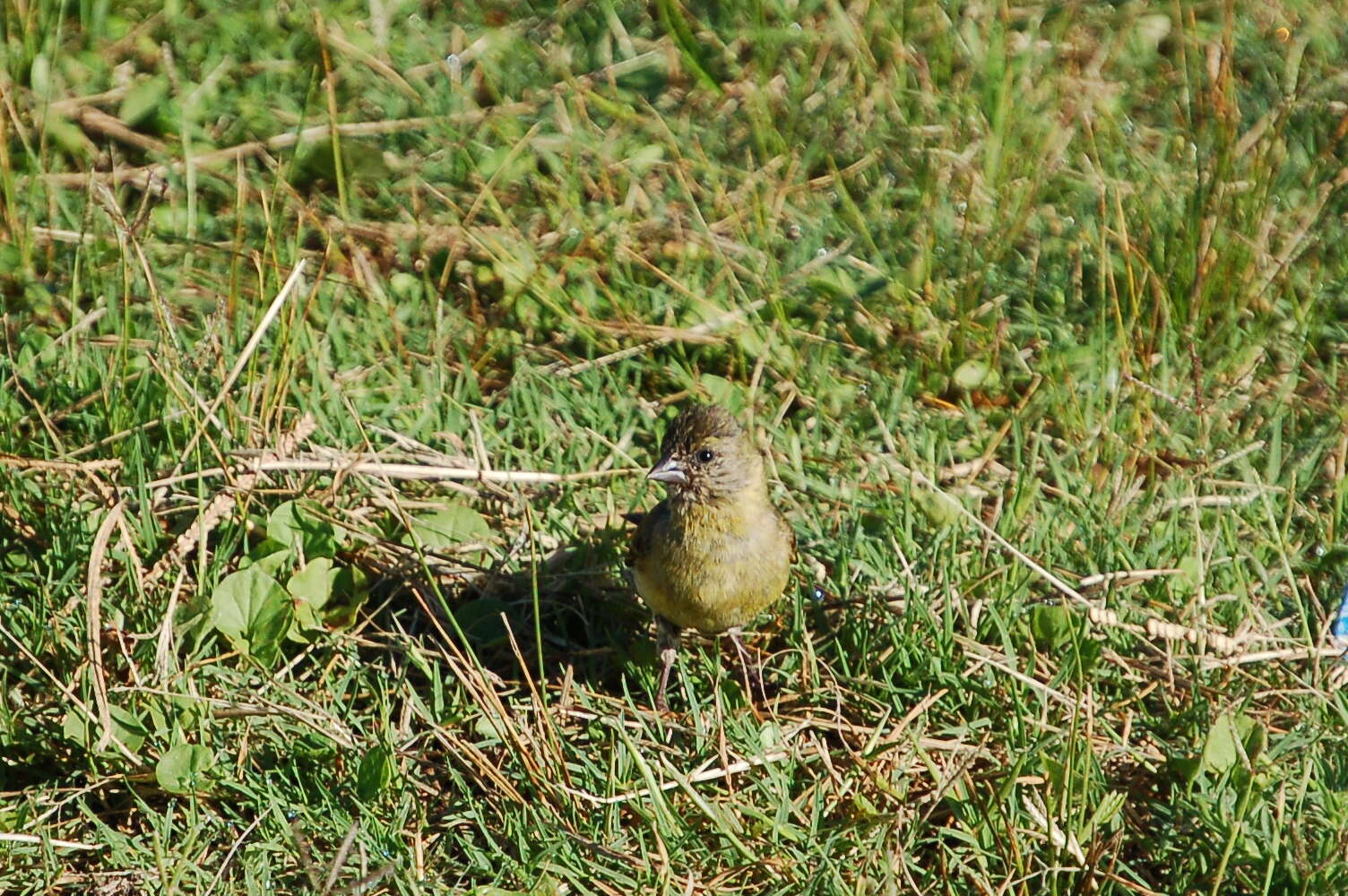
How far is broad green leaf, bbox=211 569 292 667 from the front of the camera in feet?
13.9

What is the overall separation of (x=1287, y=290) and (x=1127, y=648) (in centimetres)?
189

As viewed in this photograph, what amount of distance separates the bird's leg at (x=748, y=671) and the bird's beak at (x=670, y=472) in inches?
17.1

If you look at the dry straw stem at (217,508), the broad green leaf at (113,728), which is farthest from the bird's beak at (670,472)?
the broad green leaf at (113,728)

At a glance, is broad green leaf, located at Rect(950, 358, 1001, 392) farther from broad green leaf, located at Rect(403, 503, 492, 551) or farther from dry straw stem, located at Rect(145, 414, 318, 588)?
dry straw stem, located at Rect(145, 414, 318, 588)

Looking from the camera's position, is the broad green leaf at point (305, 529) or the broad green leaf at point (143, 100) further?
the broad green leaf at point (143, 100)

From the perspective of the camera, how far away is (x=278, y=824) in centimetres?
386

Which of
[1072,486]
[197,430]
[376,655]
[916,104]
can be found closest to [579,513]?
[376,655]

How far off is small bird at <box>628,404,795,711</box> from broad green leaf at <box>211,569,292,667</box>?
3.14ft

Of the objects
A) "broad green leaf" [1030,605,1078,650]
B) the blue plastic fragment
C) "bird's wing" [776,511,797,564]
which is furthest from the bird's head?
the blue plastic fragment

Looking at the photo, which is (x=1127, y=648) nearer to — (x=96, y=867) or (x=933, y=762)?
(x=933, y=762)

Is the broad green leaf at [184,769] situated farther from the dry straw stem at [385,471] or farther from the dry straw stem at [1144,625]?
the dry straw stem at [1144,625]

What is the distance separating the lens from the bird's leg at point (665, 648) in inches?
169

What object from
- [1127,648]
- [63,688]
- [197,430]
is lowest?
[1127,648]

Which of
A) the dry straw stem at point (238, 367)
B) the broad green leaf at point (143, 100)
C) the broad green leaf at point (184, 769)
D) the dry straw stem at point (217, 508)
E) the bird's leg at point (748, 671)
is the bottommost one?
the bird's leg at point (748, 671)
